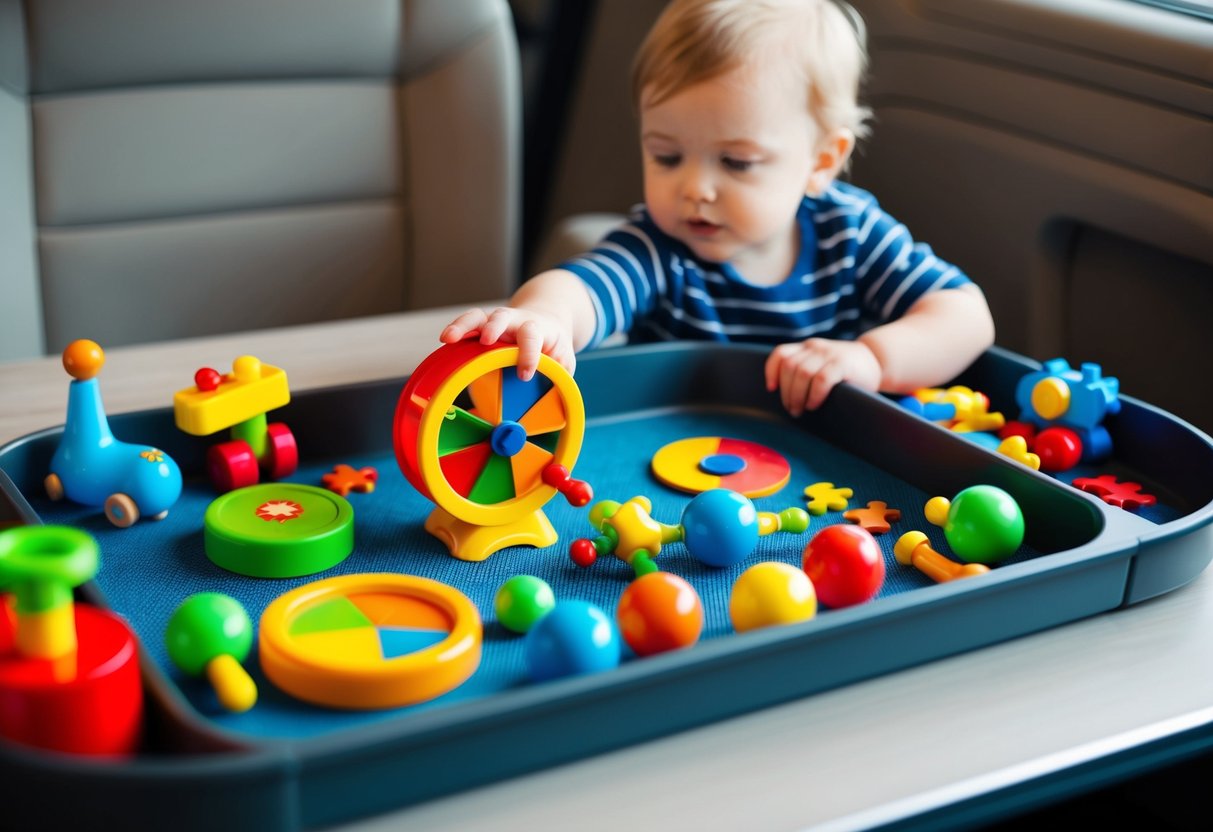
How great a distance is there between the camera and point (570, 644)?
0.53m

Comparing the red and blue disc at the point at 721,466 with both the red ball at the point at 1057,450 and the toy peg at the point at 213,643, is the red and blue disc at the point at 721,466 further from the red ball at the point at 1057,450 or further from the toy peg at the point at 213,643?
the toy peg at the point at 213,643

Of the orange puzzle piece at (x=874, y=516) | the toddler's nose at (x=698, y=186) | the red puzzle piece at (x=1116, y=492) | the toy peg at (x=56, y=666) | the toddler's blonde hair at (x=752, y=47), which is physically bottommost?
the orange puzzle piece at (x=874, y=516)

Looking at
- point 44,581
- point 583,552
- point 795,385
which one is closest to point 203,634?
point 44,581

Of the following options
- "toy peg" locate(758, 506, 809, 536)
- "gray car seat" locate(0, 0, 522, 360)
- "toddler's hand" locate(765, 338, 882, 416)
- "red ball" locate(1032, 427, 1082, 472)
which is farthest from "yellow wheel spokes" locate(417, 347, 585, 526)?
"gray car seat" locate(0, 0, 522, 360)

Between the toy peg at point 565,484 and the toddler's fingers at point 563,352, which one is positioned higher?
the toddler's fingers at point 563,352

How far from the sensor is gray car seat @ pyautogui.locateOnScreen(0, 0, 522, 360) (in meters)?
1.17

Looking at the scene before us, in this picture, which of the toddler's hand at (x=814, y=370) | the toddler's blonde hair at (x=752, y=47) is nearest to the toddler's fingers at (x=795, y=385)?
the toddler's hand at (x=814, y=370)

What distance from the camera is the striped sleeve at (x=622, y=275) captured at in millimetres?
958

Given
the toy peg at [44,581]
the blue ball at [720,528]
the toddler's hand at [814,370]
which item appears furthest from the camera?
the toddler's hand at [814,370]

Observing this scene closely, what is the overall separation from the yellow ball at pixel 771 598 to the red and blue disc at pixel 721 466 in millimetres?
186

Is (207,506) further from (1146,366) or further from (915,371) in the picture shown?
(1146,366)

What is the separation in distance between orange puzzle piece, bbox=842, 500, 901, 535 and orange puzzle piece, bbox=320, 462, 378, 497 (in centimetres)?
30

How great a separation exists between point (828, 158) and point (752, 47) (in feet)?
0.49

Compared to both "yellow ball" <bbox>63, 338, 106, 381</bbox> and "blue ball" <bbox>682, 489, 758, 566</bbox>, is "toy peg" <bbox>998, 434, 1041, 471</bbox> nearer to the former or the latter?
"blue ball" <bbox>682, 489, 758, 566</bbox>
